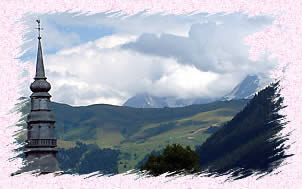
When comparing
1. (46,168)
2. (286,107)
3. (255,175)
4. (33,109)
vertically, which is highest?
(33,109)

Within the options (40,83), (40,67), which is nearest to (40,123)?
(40,83)

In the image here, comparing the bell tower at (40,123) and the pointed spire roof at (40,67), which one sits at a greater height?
the pointed spire roof at (40,67)

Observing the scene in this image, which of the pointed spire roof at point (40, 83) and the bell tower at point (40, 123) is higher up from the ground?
the pointed spire roof at point (40, 83)

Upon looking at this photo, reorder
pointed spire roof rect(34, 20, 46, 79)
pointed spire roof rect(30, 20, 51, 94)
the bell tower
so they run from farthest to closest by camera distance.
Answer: pointed spire roof rect(30, 20, 51, 94), the bell tower, pointed spire roof rect(34, 20, 46, 79)

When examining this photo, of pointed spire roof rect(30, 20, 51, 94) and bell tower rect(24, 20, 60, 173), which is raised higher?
pointed spire roof rect(30, 20, 51, 94)

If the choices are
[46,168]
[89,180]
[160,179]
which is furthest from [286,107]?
[46,168]

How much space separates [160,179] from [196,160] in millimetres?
56140

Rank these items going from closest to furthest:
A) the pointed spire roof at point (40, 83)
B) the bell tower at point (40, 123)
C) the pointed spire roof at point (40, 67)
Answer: the pointed spire roof at point (40, 67)
the bell tower at point (40, 123)
the pointed spire roof at point (40, 83)

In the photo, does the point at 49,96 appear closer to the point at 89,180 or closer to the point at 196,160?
the point at 196,160

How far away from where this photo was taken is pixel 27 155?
2864 inches

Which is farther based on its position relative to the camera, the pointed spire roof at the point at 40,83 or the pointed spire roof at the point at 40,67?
the pointed spire roof at the point at 40,83

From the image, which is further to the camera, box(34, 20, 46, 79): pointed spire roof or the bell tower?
the bell tower

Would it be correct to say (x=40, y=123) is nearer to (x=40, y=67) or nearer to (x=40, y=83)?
(x=40, y=83)

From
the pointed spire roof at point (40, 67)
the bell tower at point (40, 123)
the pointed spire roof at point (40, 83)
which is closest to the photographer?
the pointed spire roof at point (40, 67)
